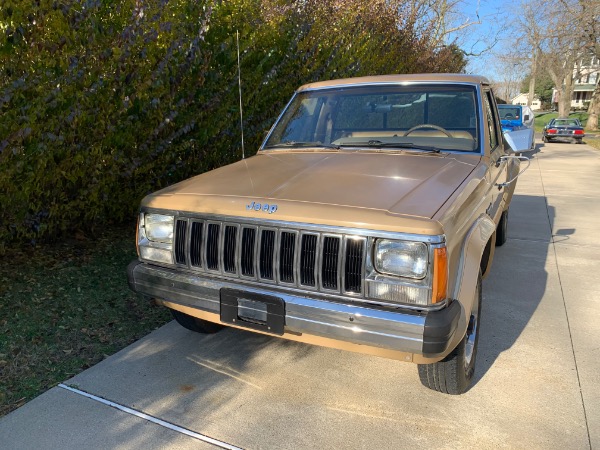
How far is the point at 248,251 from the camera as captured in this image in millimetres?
2613

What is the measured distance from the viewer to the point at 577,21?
25891 mm

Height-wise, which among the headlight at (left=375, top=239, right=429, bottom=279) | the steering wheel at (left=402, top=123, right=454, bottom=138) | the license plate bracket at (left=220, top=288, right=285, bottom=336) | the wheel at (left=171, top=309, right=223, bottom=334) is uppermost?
the steering wheel at (left=402, top=123, right=454, bottom=138)

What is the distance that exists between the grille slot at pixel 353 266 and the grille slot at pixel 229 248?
0.66m

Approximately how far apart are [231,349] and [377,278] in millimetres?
1535

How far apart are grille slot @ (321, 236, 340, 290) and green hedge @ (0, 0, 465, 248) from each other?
2.53 meters

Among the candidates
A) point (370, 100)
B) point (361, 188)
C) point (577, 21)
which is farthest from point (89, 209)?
point (577, 21)

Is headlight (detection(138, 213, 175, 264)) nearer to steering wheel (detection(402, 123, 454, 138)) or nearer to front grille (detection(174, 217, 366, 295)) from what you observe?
front grille (detection(174, 217, 366, 295))

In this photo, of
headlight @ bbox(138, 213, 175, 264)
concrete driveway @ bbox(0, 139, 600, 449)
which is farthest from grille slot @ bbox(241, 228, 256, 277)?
concrete driveway @ bbox(0, 139, 600, 449)

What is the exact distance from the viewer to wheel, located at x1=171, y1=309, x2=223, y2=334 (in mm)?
3445

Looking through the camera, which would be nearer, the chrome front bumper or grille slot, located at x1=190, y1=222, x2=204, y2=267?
the chrome front bumper

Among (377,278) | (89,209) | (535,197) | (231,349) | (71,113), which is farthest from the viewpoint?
(535,197)

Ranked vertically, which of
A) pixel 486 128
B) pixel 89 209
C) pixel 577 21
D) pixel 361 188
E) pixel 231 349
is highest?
pixel 577 21

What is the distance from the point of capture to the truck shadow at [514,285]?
358 cm

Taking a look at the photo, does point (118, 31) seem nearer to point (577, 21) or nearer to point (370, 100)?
point (370, 100)
